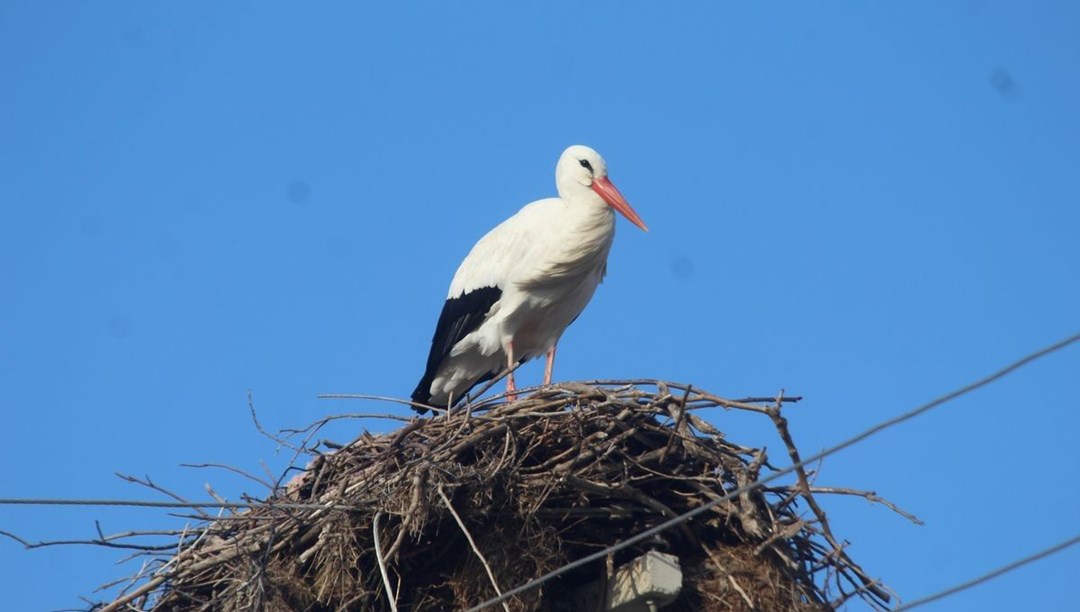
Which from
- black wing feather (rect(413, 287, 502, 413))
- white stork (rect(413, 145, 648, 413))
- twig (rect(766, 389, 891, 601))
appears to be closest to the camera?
twig (rect(766, 389, 891, 601))

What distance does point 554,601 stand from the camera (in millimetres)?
6102

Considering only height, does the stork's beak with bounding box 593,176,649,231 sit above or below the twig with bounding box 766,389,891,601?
above

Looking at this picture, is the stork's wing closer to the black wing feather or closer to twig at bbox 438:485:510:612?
the black wing feather

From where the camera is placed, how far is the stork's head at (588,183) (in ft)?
26.3

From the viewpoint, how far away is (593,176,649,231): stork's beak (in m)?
8.02

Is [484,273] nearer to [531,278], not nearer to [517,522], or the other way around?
[531,278]

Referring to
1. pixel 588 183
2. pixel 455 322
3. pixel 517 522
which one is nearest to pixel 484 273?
pixel 455 322

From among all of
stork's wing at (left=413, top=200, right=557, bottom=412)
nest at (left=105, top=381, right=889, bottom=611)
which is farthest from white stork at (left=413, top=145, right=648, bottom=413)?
nest at (left=105, top=381, right=889, bottom=611)

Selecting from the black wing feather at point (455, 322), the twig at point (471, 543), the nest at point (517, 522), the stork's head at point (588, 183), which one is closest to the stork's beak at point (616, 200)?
the stork's head at point (588, 183)

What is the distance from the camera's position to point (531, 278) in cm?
776

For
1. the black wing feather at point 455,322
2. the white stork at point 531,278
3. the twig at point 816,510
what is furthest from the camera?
the black wing feather at point 455,322

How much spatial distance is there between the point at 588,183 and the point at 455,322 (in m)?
0.96

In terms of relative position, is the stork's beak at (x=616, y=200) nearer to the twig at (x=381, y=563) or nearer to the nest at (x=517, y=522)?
the nest at (x=517, y=522)

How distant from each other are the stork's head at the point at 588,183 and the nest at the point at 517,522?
197 centimetres
